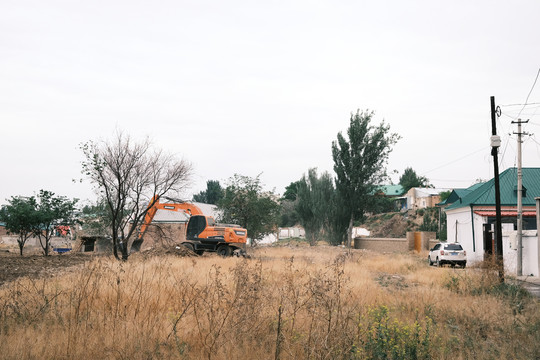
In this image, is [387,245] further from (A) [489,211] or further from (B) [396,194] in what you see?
(B) [396,194]

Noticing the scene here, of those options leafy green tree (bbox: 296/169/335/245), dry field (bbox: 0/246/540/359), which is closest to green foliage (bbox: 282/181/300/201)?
leafy green tree (bbox: 296/169/335/245)

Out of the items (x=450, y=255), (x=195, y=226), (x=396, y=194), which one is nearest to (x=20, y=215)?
(x=195, y=226)

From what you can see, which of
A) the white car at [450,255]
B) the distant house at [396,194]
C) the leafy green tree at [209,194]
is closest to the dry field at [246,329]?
the white car at [450,255]

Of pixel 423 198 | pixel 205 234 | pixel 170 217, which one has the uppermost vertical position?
pixel 423 198

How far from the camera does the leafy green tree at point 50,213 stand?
106 ft

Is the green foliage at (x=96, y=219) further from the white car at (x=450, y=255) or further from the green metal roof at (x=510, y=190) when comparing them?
the green metal roof at (x=510, y=190)

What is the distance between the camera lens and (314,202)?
1973 inches

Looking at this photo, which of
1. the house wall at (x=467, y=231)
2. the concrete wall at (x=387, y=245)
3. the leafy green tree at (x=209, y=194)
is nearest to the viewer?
the house wall at (x=467, y=231)

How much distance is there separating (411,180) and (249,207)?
218 feet

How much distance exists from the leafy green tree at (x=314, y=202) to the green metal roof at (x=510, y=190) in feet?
57.9

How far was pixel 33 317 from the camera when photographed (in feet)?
24.4

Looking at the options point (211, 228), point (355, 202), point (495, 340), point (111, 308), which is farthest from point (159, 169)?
point (355, 202)

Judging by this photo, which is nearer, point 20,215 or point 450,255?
point 450,255

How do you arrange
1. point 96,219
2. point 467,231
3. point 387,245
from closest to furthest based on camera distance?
point 467,231 < point 96,219 < point 387,245
